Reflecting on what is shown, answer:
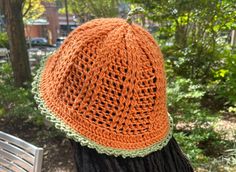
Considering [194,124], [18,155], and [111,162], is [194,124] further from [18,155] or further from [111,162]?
[111,162]

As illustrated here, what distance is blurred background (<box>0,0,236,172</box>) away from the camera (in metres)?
3.64

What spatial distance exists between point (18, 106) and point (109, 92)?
367 centimetres

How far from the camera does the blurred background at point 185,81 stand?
3637 millimetres

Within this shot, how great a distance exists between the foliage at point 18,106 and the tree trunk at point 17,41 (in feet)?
3.00

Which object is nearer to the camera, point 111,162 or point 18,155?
point 111,162

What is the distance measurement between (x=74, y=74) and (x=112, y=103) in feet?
0.45

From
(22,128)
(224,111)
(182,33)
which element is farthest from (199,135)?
(182,33)

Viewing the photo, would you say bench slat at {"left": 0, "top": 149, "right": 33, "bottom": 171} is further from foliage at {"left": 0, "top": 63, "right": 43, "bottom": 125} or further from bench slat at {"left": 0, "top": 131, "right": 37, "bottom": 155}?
foliage at {"left": 0, "top": 63, "right": 43, "bottom": 125}

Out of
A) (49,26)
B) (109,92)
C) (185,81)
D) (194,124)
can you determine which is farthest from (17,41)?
(49,26)

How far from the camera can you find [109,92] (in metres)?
0.90

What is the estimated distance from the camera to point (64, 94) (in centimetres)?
93

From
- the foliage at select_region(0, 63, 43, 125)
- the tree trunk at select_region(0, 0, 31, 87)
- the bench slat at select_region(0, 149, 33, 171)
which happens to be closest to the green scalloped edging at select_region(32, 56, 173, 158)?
the bench slat at select_region(0, 149, 33, 171)

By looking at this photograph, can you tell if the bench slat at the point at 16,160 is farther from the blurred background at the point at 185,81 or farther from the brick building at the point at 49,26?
the brick building at the point at 49,26

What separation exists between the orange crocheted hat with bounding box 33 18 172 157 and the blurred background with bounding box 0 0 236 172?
210 centimetres
